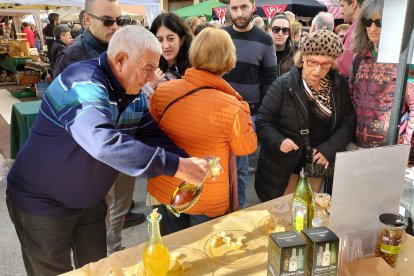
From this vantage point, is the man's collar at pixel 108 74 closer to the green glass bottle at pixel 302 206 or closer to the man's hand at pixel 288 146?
the green glass bottle at pixel 302 206

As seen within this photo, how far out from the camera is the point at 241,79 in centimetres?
288

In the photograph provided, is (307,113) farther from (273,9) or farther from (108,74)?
(273,9)

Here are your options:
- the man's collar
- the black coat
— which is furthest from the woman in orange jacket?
the black coat

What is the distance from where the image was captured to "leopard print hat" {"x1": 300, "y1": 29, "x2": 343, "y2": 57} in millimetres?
1920

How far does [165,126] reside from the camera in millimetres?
1618

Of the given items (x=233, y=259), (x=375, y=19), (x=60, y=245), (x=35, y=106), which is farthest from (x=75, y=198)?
(x=35, y=106)

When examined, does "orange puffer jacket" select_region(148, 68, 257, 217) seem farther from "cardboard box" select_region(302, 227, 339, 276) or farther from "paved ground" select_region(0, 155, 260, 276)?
"paved ground" select_region(0, 155, 260, 276)

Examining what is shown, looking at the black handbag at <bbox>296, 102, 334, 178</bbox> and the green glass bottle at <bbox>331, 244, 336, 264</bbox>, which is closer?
the green glass bottle at <bbox>331, 244, 336, 264</bbox>

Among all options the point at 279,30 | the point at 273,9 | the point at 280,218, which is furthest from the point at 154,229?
the point at 273,9

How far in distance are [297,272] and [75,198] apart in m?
0.85

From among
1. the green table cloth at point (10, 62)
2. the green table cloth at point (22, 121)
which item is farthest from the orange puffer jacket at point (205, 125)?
the green table cloth at point (10, 62)

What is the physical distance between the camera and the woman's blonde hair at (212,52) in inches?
63.7

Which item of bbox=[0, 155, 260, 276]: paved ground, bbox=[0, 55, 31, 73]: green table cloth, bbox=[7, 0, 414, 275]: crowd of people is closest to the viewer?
bbox=[7, 0, 414, 275]: crowd of people

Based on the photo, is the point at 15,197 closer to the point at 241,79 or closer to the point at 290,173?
the point at 290,173
